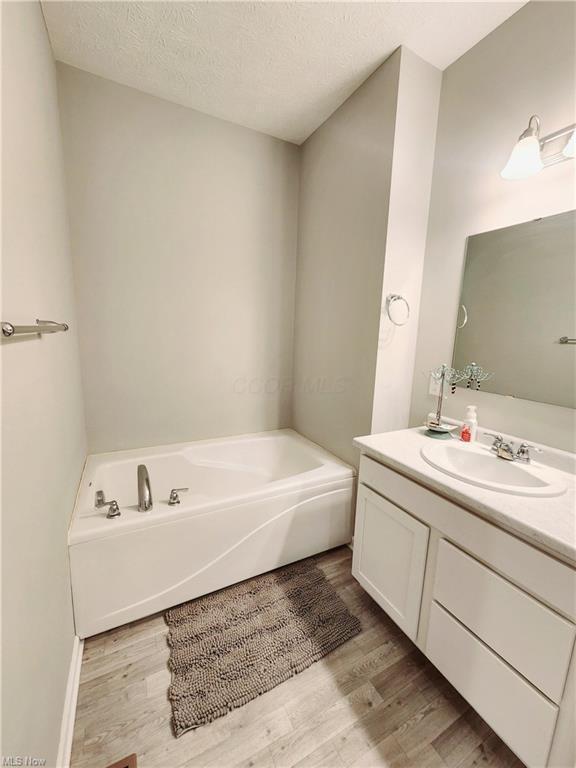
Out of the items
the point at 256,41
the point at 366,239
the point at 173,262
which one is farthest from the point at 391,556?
the point at 256,41

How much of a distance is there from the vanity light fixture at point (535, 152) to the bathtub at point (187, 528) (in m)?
1.59

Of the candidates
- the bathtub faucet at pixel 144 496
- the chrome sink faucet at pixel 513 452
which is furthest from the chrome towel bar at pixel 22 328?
the chrome sink faucet at pixel 513 452

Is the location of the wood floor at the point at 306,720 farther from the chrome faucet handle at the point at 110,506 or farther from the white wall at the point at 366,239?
the white wall at the point at 366,239

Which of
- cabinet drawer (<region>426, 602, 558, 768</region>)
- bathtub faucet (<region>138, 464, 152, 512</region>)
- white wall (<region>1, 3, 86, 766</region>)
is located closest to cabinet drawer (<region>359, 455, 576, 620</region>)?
cabinet drawer (<region>426, 602, 558, 768</region>)

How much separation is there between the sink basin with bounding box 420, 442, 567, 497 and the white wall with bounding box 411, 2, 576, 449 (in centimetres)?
18

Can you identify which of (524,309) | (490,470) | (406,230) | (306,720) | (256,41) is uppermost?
(256,41)

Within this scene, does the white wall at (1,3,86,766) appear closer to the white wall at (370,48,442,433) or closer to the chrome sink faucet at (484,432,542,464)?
the white wall at (370,48,442,433)

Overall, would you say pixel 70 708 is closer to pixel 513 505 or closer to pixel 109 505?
pixel 109 505

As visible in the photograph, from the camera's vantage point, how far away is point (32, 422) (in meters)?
0.85

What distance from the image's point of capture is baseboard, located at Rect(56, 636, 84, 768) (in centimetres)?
91

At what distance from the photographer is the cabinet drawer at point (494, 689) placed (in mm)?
796

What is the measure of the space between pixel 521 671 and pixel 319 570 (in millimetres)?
1051

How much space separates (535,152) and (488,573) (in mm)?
1474

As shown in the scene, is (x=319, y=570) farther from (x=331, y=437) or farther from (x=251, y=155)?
(x=251, y=155)
